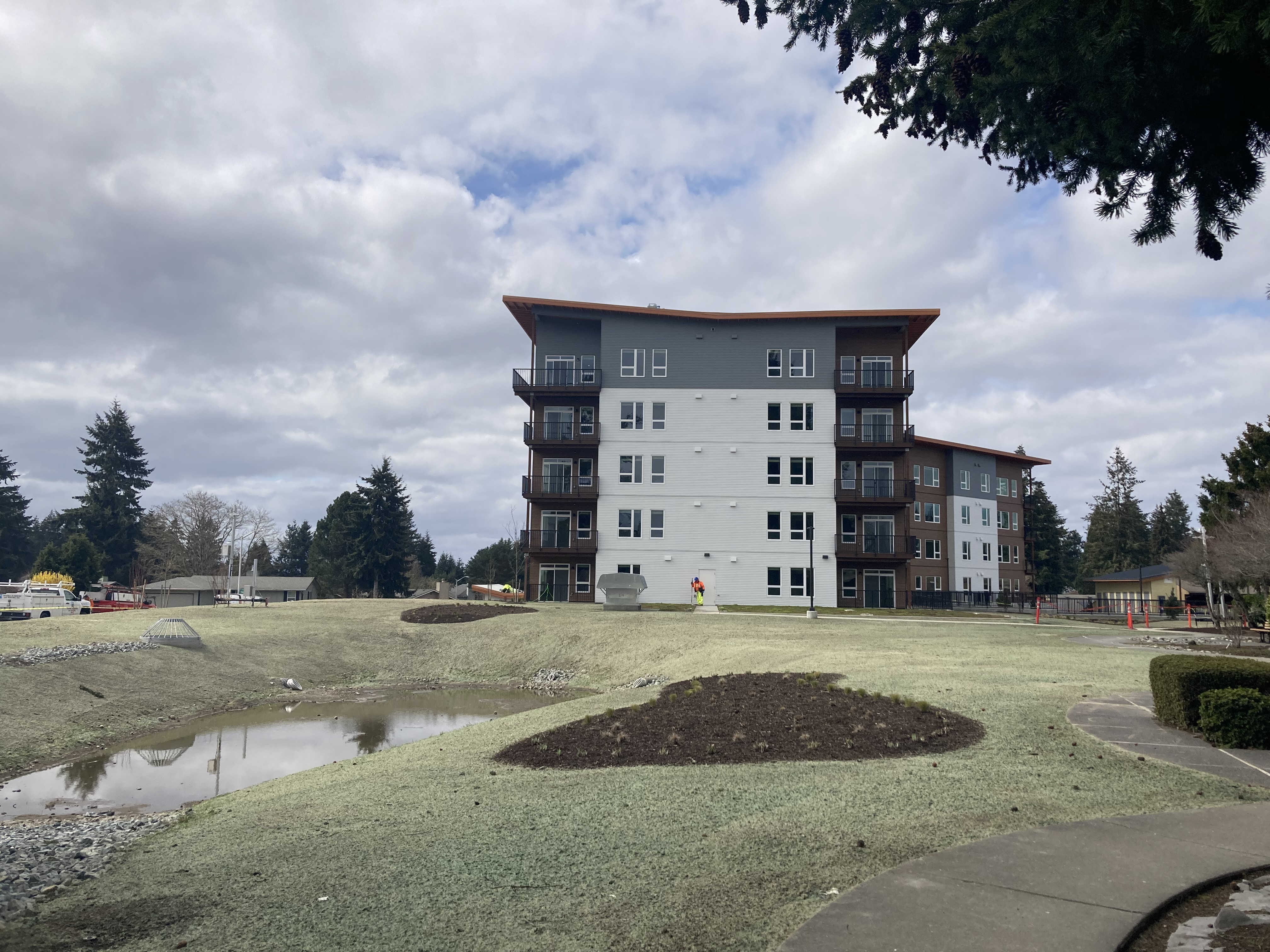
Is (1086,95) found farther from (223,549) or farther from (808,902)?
(223,549)

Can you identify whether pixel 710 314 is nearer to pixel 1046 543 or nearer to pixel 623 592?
pixel 623 592

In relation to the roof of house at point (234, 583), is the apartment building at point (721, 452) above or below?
above

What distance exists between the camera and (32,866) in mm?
7684

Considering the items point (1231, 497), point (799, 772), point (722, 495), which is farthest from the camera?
point (722, 495)

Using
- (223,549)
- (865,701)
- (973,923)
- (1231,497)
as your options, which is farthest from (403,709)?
(223,549)

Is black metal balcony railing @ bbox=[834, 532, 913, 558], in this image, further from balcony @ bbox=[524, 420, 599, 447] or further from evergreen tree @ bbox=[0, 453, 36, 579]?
evergreen tree @ bbox=[0, 453, 36, 579]

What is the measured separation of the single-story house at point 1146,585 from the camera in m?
62.2

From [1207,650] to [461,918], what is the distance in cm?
2254

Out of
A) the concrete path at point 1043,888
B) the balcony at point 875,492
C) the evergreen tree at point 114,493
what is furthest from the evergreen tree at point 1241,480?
the evergreen tree at point 114,493

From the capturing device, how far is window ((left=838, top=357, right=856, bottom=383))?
49.2 metres

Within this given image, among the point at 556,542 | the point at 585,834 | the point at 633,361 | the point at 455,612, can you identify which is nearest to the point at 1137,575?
the point at 633,361

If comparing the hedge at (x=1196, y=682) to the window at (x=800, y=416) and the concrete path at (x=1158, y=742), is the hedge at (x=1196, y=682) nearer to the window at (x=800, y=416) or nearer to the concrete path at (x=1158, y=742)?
the concrete path at (x=1158, y=742)

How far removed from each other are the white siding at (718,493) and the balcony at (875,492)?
3.08 feet

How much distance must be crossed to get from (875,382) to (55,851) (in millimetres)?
46324
